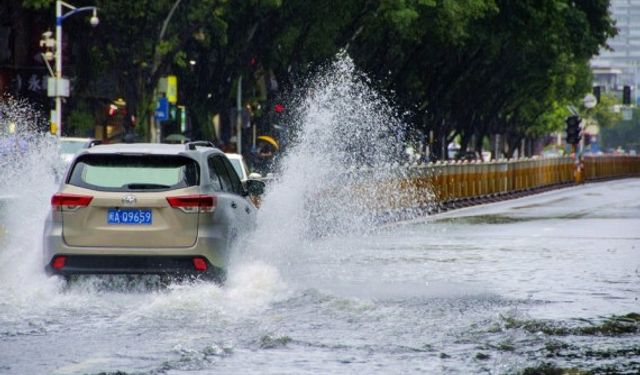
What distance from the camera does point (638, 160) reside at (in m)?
97.1

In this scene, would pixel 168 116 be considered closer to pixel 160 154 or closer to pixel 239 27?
pixel 239 27

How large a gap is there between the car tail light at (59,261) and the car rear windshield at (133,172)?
65cm

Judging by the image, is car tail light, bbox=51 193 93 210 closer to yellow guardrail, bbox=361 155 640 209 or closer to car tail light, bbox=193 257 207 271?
car tail light, bbox=193 257 207 271

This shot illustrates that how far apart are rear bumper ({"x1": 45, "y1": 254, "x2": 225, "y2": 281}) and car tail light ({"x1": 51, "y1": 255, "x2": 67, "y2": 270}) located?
2 cm

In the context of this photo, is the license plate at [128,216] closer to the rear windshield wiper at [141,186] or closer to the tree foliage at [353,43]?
the rear windshield wiper at [141,186]

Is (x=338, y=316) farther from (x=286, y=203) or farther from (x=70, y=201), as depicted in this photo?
(x=286, y=203)

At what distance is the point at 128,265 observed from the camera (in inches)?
578

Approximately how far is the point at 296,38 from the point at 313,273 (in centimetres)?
3720

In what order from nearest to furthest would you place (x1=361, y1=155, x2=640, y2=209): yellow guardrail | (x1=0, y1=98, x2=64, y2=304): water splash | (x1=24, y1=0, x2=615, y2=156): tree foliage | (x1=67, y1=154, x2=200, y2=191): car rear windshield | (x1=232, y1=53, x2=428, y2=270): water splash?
(x1=67, y1=154, x2=200, y2=191): car rear windshield → (x1=0, y1=98, x2=64, y2=304): water splash → (x1=232, y1=53, x2=428, y2=270): water splash → (x1=361, y1=155, x2=640, y2=209): yellow guardrail → (x1=24, y1=0, x2=615, y2=156): tree foliage

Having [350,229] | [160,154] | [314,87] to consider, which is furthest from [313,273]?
[314,87]

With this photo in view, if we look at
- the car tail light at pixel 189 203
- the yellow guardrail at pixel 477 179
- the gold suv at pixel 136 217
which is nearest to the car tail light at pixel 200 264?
the gold suv at pixel 136 217

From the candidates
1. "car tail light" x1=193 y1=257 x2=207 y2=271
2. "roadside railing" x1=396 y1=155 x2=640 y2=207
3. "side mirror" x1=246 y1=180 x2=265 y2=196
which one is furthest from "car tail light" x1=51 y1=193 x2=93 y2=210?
"roadside railing" x1=396 y1=155 x2=640 y2=207

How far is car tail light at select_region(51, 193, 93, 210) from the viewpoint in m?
14.8

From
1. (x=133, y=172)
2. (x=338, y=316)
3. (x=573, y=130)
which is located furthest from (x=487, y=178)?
(x=338, y=316)
